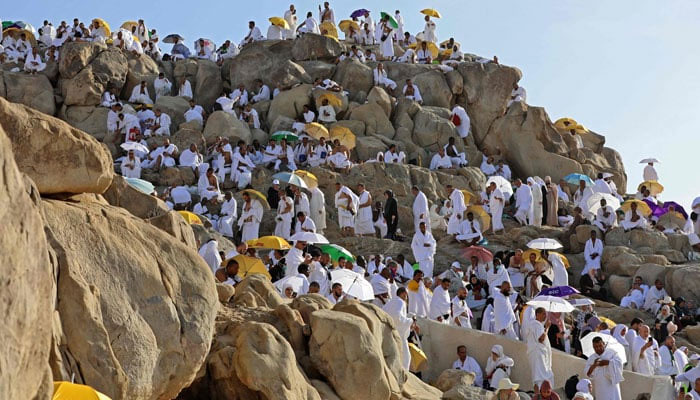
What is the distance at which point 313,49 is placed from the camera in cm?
3641

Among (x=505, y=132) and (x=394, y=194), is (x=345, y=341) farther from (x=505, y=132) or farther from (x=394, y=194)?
(x=505, y=132)

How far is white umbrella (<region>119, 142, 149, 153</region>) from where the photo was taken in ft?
92.1

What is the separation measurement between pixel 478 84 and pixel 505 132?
72.5 inches

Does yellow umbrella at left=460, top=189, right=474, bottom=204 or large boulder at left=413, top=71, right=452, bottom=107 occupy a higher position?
large boulder at left=413, top=71, right=452, bottom=107

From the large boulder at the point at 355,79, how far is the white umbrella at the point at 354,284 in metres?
17.7

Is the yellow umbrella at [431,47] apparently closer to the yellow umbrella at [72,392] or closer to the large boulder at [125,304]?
the large boulder at [125,304]

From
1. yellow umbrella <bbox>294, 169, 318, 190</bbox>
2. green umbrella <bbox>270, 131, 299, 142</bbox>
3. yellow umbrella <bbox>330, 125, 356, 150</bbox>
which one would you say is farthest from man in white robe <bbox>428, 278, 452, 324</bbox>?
yellow umbrella <bbox>330, 125, 356, 150</bbox>

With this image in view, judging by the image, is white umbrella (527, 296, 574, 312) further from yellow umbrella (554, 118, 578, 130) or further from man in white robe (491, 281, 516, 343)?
yellow umbrella (554, 118, 578, 130)

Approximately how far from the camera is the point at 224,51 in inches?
1495

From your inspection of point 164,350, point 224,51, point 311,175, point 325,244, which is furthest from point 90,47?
point 164,350

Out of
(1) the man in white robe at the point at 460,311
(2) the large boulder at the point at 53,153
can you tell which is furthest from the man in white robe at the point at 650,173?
(2) the large boulder at the point at 53,153

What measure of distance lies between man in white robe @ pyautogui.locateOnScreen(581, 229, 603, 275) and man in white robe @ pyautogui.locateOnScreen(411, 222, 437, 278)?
3.42 m

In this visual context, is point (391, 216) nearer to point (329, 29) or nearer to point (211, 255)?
point (211, 255)

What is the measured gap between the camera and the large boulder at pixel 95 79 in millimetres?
33000
